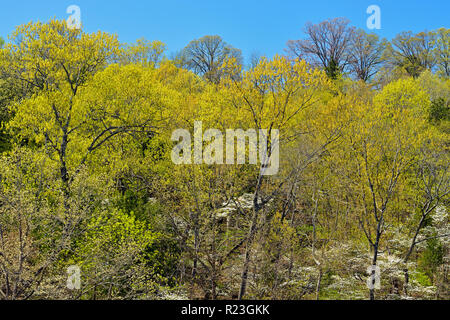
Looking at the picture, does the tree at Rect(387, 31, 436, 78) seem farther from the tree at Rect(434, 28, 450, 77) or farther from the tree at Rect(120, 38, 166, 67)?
the tree at Rect(120, 38, 166, 67)

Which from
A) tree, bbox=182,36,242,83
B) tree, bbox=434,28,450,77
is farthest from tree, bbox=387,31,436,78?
tree, bbox=182,36,242,83

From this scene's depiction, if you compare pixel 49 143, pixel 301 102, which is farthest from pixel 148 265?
pixel 301 102

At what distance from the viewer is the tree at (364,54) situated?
5984 cm

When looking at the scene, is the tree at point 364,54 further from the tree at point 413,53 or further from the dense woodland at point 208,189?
the dense woodland at point 208,189

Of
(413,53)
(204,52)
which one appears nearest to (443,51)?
(413,53)

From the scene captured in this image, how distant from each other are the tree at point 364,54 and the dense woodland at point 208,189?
37572 mm

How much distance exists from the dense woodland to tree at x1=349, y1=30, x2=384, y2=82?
37.6 meters

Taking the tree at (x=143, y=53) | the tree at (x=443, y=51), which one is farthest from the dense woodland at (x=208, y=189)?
the tree at (x=443, y=51)

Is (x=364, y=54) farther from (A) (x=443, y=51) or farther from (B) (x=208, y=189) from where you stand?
(B) (x=208, y=189)

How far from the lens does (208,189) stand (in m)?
17.9

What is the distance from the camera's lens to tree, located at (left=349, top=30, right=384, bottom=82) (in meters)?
59.8

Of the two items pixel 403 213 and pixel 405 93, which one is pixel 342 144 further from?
pixel 405 93

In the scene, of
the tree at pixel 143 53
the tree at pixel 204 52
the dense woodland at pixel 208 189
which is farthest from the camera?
the tree at pixel 204 52

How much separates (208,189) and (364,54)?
51.9 m
